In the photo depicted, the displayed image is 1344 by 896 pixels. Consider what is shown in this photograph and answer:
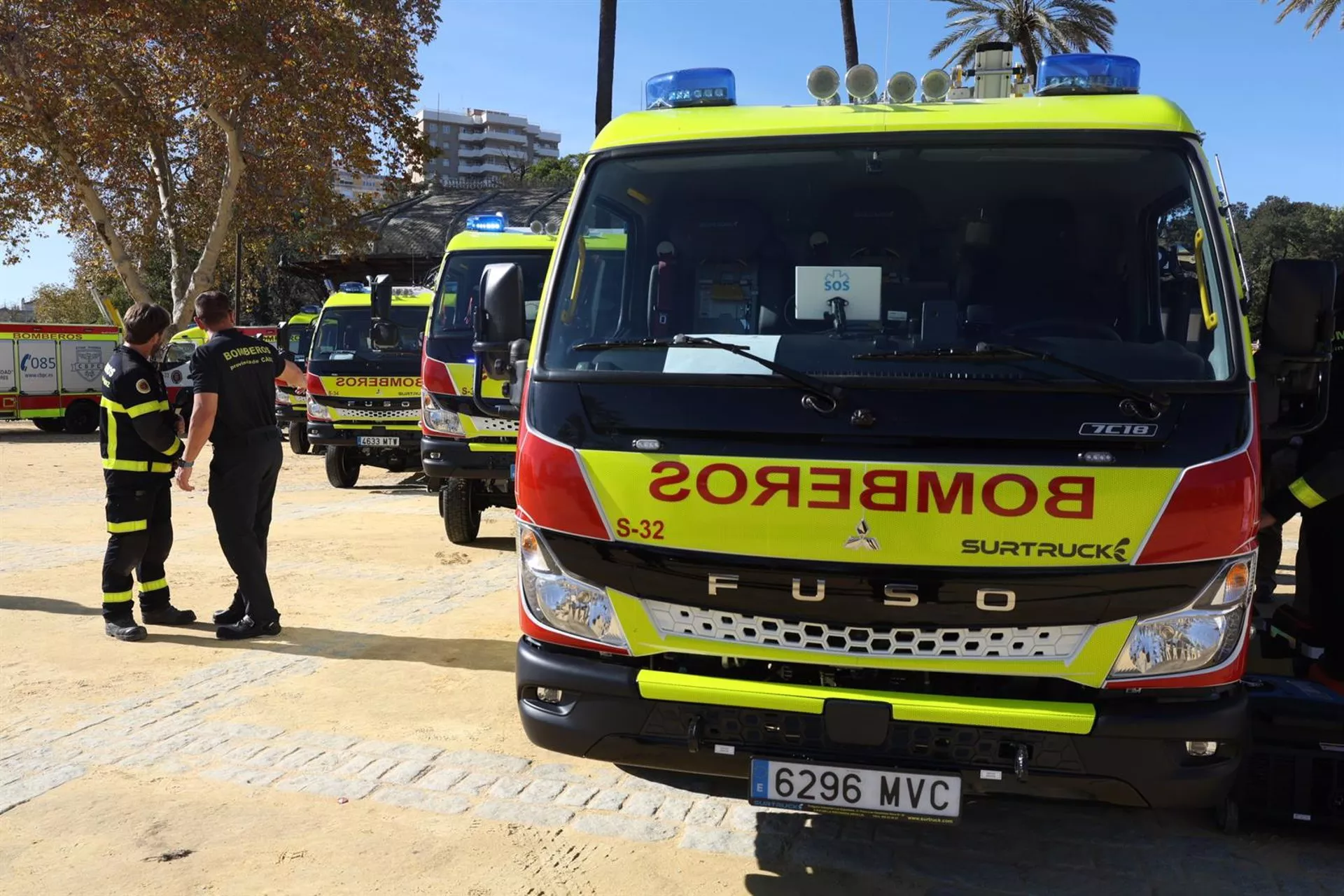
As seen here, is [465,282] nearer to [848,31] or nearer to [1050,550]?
[1050,550]

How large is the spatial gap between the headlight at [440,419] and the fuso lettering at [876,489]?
5.90m

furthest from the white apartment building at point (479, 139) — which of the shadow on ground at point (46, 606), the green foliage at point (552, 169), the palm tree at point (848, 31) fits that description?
the shadow on ground at point (46, 606)

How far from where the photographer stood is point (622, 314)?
12.2 ft

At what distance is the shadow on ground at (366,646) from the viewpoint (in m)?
6.05

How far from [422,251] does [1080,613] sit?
38.2 m

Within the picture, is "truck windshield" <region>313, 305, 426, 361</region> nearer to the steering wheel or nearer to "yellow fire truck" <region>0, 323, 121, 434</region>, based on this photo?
the steering wheel

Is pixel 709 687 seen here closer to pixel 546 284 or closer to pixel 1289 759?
pixel 546 284

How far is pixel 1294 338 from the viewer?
333cm

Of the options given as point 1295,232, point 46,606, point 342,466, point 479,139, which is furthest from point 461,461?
point 479,139

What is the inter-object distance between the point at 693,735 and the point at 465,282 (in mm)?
6966

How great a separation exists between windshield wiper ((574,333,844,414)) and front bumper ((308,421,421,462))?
9885mm

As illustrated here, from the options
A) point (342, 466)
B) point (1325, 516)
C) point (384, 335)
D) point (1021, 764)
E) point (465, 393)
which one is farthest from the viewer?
point (342, 466)

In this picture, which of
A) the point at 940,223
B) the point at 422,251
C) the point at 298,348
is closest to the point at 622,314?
the point at 940,223

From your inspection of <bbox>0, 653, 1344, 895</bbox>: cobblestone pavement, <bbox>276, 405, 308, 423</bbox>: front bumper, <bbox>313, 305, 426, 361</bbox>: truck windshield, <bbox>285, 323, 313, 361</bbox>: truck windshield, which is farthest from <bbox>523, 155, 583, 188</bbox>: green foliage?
<bbox>0, 653, 1344, 895</bbox>: cobblestone pavement
